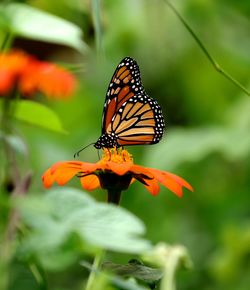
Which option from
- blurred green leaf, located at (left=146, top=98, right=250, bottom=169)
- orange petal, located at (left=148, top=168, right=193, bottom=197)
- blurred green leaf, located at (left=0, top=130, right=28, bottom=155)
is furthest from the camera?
blurred green leaf, located at (left=146, top=98, right=250, bottom=169)

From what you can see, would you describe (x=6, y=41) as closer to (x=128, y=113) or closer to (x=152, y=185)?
(x=152, y=185)

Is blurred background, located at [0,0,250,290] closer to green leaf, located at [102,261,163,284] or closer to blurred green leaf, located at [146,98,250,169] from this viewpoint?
blurred green leaf, located at [146,98,250,169]

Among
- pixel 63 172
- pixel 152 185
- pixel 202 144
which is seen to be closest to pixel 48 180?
pixel 63 172

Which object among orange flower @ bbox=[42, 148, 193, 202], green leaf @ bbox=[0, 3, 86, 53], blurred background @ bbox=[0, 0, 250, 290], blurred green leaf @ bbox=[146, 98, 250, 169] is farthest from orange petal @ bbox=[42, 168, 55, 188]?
blurred green leaf @ bbox=[146, 98, 250, 169]

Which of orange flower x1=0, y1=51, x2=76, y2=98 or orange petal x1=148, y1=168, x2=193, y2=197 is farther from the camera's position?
orange petal x1=148, y1=168, x2=193, y2=197

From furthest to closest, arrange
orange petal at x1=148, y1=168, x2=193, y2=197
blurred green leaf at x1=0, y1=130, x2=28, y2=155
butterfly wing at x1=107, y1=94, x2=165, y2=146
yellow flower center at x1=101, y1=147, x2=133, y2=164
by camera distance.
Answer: butterfly wing at x1=107, y1=94, x2=165, y2=146
yellow flower center at x1=101, y1=147, x2=133, y2=164
orange petal at x1=148, y1=168, x2=193, y2=197
blurred green leaf at x1=0, y1=130, x2=28, y2=155

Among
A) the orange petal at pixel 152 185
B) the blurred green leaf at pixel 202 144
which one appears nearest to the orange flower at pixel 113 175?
the orange petal at pixel 152 185

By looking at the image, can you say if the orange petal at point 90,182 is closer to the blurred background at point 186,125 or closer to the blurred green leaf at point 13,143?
the blurred green leaf at point 13,143

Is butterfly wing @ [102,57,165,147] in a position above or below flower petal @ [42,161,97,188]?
above

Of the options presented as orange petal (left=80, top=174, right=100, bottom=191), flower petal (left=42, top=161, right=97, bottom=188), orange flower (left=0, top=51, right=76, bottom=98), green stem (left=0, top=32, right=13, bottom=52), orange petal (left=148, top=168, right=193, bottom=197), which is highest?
green stem (left=0, top=32, right=13, bottom=52)
